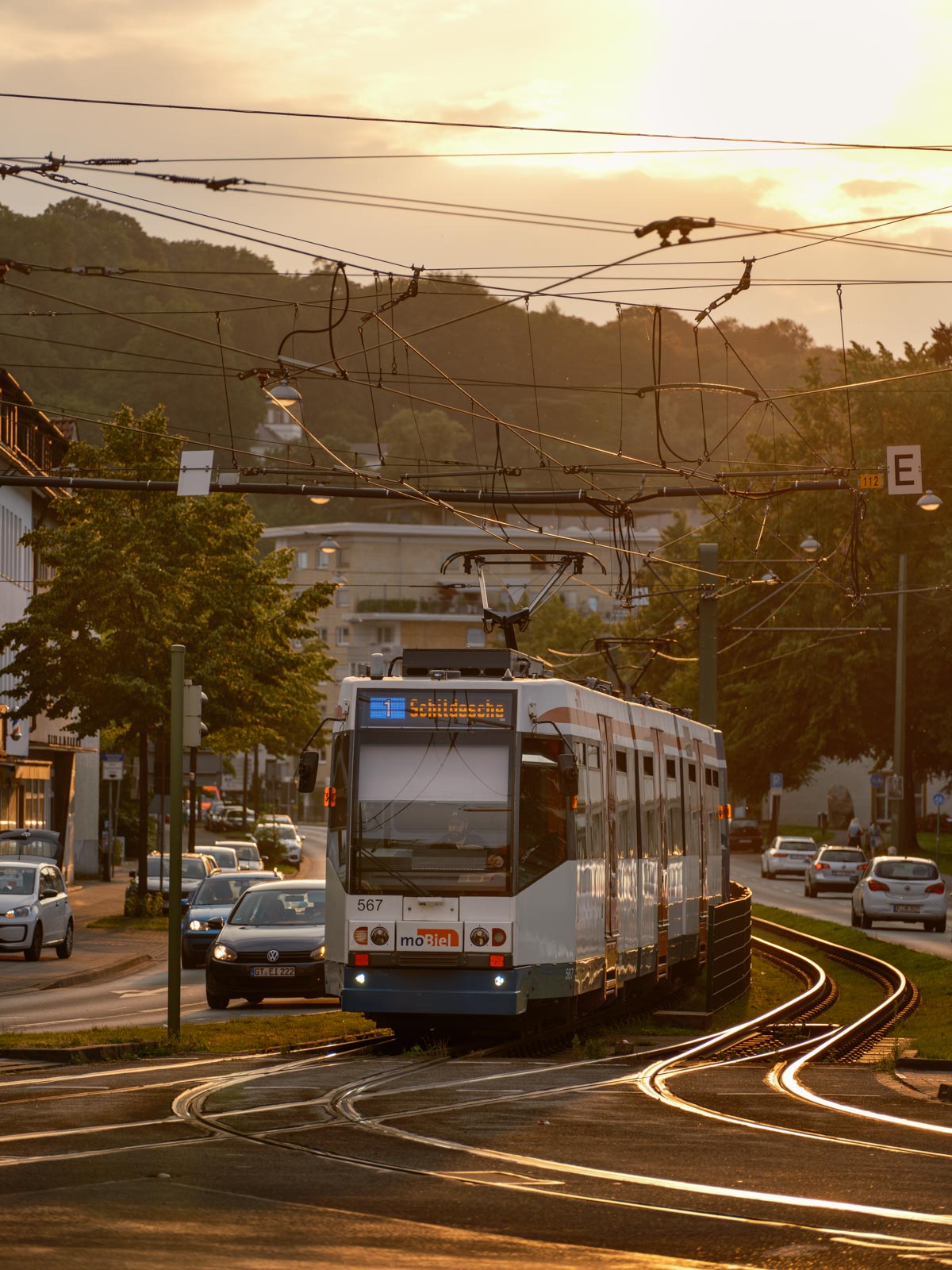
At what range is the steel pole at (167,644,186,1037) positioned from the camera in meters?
17.5

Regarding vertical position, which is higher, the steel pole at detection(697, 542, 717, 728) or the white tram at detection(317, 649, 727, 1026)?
the steel pole at detection(697, 542, 717, 728)

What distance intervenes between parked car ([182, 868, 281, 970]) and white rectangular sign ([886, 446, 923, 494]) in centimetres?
1086

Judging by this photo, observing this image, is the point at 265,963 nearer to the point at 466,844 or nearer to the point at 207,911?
the point at 466,844

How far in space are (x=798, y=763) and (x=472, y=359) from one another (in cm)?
4909

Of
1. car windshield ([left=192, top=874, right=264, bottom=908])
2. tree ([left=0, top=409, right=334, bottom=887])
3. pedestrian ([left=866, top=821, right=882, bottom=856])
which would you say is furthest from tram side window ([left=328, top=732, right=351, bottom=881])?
pedestrian ([left=866, top=821, right=882, bottom=856])

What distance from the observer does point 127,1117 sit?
12.5m

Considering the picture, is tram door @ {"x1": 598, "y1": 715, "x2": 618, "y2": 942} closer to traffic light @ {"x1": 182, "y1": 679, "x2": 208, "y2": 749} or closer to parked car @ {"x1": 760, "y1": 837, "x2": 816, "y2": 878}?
traffic light @ {"x1": 182, "y1": 679, "x2": 208, "y2": 749}

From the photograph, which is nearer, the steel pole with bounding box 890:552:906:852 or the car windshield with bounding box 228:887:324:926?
the car windshield with bounding box 228:887:324:926

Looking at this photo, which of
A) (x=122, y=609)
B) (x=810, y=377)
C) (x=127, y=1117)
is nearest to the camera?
(x=127, y=1117)

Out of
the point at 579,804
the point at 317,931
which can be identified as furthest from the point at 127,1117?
the point at 317,931

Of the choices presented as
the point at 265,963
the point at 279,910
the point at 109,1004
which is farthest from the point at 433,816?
the point at 109,1004

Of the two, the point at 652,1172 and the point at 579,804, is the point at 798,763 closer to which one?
the point at 579,804

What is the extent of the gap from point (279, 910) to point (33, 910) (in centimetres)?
844

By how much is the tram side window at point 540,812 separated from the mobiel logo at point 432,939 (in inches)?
28.7
